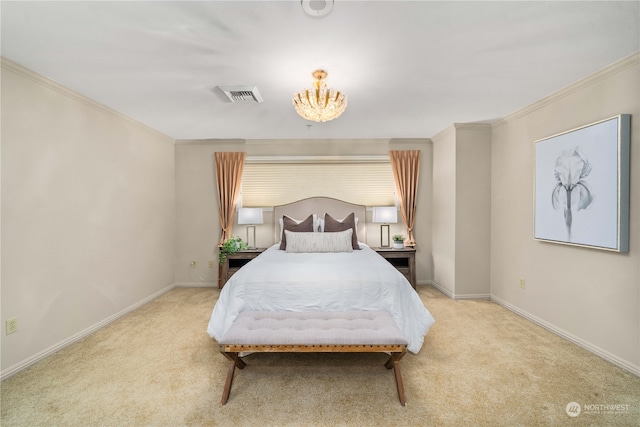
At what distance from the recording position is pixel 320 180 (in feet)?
16.5

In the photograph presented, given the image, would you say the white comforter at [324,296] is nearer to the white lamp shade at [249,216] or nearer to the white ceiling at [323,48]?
the white ceiling at [323,48]

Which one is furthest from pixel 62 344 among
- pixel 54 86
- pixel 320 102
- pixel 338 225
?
pixel 338 225

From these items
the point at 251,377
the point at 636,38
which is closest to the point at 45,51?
the point at 251,377

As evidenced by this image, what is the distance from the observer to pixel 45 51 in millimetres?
2154

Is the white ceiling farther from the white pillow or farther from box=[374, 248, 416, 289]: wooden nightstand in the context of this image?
box=[374, 248, 416, 289]: wooden nightstand

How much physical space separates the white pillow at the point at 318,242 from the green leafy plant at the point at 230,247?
1078 millimetres

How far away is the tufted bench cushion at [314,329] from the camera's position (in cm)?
196

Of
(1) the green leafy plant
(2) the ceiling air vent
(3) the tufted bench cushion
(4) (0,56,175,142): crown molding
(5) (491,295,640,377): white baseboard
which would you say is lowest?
(5) (491,295,640,377): white baseboard

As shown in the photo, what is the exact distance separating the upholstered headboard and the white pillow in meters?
0.95

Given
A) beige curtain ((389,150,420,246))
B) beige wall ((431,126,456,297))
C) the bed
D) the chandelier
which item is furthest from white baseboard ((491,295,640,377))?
the chandelier

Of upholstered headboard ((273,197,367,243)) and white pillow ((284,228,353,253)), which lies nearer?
white pillow ((284,228,353,253))

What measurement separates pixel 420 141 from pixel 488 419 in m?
4.07

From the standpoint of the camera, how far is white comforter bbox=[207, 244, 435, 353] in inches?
101

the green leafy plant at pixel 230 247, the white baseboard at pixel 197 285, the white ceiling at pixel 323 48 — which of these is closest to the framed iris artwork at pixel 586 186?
the white ceiling at pixel 323 48
